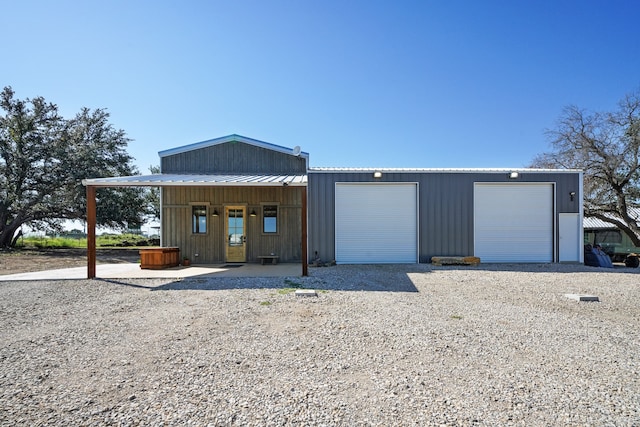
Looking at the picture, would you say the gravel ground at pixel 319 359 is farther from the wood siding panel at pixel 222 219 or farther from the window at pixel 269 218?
the window at pixel 269 218

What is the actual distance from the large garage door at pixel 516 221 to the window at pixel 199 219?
30.3ft

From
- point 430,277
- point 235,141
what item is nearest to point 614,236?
point 430,277

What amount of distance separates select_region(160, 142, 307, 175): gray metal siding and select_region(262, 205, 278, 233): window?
1.30 meters

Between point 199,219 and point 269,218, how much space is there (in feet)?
8.00

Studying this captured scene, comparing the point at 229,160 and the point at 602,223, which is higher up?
the point at 229,160

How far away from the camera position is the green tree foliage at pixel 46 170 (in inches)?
684

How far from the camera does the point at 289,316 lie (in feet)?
15.4

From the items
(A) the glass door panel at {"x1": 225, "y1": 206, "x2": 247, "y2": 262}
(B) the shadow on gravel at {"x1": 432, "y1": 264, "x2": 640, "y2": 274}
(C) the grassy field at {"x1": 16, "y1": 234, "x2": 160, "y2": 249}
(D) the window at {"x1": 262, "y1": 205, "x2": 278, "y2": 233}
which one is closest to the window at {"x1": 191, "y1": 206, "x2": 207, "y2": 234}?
(A) the glass door panel at {"x1": 225, "y1": 206, "x2": 247, "y2": 262}

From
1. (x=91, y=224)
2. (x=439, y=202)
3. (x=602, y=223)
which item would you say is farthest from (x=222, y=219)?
(x=602, y=223)

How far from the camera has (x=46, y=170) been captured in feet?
58.2

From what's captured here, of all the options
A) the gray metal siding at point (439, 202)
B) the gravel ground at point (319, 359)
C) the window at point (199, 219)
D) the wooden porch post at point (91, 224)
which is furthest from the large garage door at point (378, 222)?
the wooden porch post at point (91, 224)

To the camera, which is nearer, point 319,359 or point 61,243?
point 319,359

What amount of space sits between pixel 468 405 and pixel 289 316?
2.76m

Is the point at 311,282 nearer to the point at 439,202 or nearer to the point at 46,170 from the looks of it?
the point at 439,202
